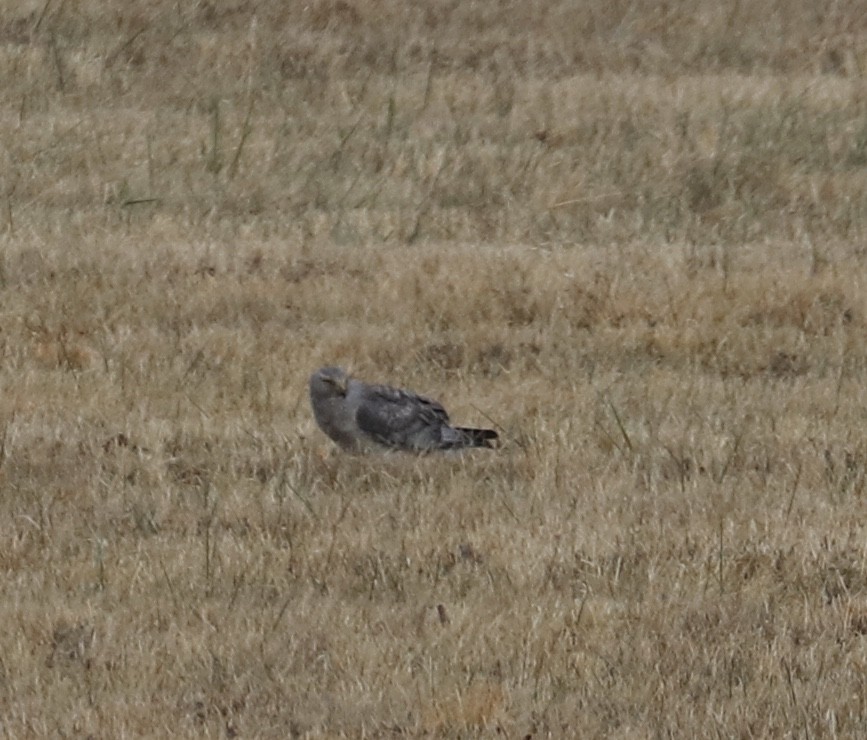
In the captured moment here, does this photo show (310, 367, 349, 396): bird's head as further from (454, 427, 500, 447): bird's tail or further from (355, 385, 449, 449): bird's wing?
(454, 427, 500, 447): bird's tail

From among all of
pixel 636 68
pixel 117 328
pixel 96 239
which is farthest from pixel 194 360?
pixel 636 68

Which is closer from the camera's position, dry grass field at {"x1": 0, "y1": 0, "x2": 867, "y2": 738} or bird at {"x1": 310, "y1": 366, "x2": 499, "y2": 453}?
dry grass field at {"x1": 0, "y1": 0, "x2": 867, "y2": 738}

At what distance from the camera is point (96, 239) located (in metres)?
13.4

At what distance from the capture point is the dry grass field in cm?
594

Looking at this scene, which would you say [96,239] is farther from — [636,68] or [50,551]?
[636,68]

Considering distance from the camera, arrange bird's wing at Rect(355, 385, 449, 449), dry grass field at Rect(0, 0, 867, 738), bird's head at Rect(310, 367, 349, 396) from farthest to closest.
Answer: bird's head at Rect(310, 367, 349, 396)
bird's wing at Rect(355, 385, 449, 449)
dry grass field at Rect(0, 0, 867, 738)

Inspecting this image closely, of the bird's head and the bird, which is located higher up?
the bird's head

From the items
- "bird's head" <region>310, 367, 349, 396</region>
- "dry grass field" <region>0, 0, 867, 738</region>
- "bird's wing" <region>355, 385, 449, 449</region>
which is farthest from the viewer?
"bird's head" <region>310, 367, 349, 396</region>

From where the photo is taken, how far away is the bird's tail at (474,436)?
28.5 ft

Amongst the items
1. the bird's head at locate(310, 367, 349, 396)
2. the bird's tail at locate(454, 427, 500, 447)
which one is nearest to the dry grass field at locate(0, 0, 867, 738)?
the bird's tail at locate(454, 427, 500, 447)

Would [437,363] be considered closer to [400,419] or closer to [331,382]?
[331,382]

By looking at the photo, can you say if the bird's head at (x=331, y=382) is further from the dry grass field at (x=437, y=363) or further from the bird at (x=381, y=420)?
the dry grass field at (x=437, y=363)

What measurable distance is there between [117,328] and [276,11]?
11.1m

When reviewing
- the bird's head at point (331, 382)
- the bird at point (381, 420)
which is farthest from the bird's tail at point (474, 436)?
the bird's head at point (331, 382)
